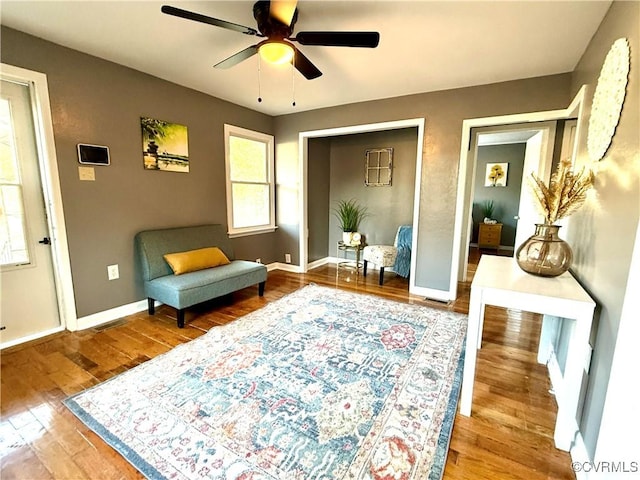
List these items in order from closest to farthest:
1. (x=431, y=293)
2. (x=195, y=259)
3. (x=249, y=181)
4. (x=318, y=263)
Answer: (x=195, y=259), (x=431, y=293), (x=249, y=181), (x=318, y=263)

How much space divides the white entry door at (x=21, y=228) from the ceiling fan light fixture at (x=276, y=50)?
199 centimetres

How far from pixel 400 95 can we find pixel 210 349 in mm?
3416

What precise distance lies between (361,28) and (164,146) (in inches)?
89.8

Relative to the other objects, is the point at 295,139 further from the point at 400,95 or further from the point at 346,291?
the point at 346,291

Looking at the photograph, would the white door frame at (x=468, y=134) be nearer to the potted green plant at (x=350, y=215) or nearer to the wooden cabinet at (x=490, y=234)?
the potted green plant at (x=350, y=215)

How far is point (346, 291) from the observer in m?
3.68

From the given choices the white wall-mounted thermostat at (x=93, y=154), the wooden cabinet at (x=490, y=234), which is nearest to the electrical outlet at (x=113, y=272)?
the white wall-mounted thermostat at (x=93, y=154)

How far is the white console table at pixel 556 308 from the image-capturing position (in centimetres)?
131

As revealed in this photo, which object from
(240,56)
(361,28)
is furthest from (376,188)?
(240,56)

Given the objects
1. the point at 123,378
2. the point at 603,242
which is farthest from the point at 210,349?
the point at 603,242

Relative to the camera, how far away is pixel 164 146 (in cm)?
308

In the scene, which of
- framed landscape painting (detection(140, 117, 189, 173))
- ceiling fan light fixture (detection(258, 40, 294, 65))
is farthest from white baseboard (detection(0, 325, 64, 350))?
ceiling fan light fixture (detection(258, 40, 294, 65))

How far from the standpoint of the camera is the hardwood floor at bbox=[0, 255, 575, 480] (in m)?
1.30

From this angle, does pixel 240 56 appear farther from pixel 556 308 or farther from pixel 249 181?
pixel 556 308
